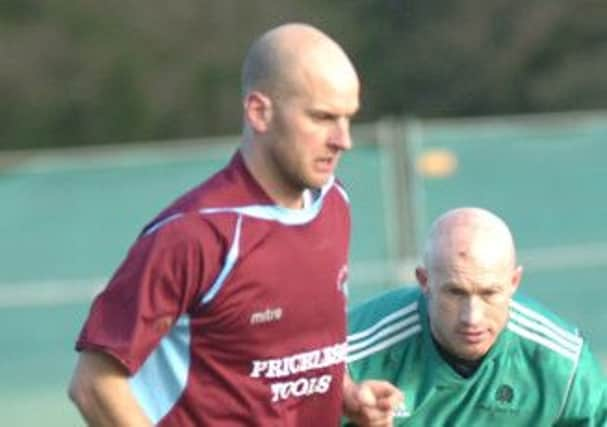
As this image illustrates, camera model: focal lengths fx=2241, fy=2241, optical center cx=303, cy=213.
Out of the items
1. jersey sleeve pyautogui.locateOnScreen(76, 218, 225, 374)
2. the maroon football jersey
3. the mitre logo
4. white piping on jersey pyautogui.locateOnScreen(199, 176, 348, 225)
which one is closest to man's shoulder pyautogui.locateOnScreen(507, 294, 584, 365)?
the maroon football jersey

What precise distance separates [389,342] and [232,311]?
1.13 m

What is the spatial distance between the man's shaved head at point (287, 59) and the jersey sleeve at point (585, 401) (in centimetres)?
136

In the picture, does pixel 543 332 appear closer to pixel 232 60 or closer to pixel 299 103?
pixel 299 103

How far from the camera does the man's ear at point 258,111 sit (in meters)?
4.86

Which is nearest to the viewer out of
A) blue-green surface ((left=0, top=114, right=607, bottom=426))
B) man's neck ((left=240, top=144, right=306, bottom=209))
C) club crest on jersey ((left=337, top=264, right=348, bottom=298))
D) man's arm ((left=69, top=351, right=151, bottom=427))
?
man's arm ((left=69, top=351, right=151, bottom=427))

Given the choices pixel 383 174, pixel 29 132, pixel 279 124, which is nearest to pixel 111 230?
pixel 383 174

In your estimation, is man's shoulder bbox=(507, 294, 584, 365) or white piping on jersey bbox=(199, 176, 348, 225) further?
man's shoulder bbox=(507, 294, 584, 365)

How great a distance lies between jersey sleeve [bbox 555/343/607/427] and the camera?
580 cm

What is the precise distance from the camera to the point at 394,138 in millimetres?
12320

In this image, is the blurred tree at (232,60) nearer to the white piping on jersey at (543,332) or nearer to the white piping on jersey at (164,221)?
the white piping on jersey at (543,332)

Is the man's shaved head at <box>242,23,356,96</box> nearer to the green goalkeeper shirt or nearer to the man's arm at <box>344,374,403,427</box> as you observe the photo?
the man's arm at <box>344,374,403,427</box>

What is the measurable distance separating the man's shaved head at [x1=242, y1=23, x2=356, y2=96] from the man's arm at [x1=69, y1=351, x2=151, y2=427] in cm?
67

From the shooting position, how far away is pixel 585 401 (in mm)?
5809

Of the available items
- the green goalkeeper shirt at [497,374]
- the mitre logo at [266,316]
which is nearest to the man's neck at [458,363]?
the green goalkeeper shirt at [497,374]
